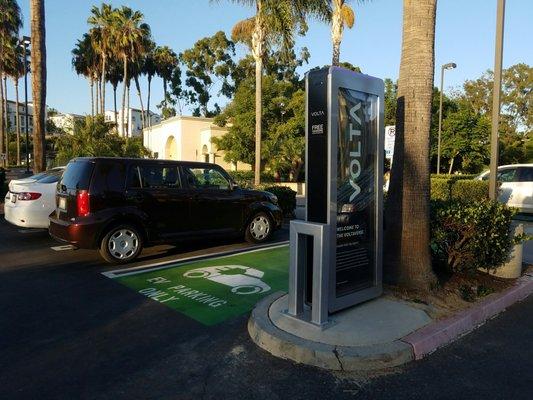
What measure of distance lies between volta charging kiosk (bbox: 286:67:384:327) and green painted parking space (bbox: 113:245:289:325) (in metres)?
1.13

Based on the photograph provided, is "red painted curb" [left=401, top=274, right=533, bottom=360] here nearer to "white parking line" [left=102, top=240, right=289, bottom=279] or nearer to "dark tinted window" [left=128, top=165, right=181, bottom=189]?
"white parking line" [left=102, top=240, right=289, bottom=279]

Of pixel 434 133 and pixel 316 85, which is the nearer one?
pixel 316 85

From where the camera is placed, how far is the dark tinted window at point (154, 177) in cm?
755

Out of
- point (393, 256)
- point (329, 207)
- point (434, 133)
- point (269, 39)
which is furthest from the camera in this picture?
point (434, 133)

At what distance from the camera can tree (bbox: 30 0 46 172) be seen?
46.6 feet

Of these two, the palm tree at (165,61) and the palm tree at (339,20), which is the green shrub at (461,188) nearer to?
the palm tree at (339,20)

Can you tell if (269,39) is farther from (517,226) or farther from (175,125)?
(175,125)

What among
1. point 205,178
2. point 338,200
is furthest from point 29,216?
point 338,200

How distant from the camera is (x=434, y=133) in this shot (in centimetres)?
3153

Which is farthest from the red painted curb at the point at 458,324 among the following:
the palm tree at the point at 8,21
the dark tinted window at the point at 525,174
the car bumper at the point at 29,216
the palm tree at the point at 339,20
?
the palm tree at the point at 8,21

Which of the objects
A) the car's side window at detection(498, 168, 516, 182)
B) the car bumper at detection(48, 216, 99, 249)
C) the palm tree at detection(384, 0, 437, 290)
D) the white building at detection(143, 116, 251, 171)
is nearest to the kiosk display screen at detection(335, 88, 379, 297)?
the palm tree at detection(384, 0, 437, 290)

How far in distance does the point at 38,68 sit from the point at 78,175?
29.8ft

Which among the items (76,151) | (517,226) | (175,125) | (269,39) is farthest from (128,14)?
(517,226)

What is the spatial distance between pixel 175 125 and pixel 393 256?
32754 mm
